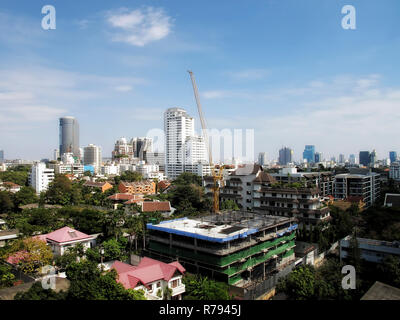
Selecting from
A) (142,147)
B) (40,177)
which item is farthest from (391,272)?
(142,147)

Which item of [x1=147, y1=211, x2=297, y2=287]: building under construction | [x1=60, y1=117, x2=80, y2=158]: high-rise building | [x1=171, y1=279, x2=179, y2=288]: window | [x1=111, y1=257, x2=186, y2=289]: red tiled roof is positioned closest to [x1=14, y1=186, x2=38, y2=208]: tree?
[x1=147, y1=211, x2=297, y2=287]: building under construction

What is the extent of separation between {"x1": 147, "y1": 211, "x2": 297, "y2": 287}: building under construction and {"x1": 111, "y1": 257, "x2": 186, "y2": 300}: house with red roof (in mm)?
1807

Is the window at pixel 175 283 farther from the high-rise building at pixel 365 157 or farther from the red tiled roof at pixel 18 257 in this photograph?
the high-rise building at pixel 365 157

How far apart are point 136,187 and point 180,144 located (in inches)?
980

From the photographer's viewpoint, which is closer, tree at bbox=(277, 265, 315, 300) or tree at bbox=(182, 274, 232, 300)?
tree at bbox=(182, 274, 232, 300)

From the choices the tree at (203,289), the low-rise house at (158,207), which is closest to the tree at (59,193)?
the low-rise house at (158,207)

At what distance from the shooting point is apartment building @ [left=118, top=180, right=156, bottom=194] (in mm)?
46156

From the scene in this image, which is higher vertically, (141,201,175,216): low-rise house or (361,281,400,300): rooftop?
(361,281,400,300): rooftop

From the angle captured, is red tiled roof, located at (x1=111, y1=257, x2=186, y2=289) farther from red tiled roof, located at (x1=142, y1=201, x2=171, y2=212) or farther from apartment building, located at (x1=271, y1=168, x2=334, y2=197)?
apartment building, located at (x1=271, y1=168, x2=334, y2=197)

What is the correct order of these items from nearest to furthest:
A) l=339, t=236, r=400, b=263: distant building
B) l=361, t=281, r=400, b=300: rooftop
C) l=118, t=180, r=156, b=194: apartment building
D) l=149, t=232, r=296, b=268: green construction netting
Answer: l=361, t=281, r=400, b=300: rooftop → l=149, t=232, r=296, b=268: green construction netting → l=339, t=236, r=400, b=263: distant building → l=118, t=180, r=156, b=194: apartment building

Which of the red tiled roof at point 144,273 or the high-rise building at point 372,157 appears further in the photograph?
the high-rise building at point 372,157

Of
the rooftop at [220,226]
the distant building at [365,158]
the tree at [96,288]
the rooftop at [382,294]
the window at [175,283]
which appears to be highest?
the distant building at [365,158]

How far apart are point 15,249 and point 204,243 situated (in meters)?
9.44

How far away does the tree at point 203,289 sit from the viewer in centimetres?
1208
